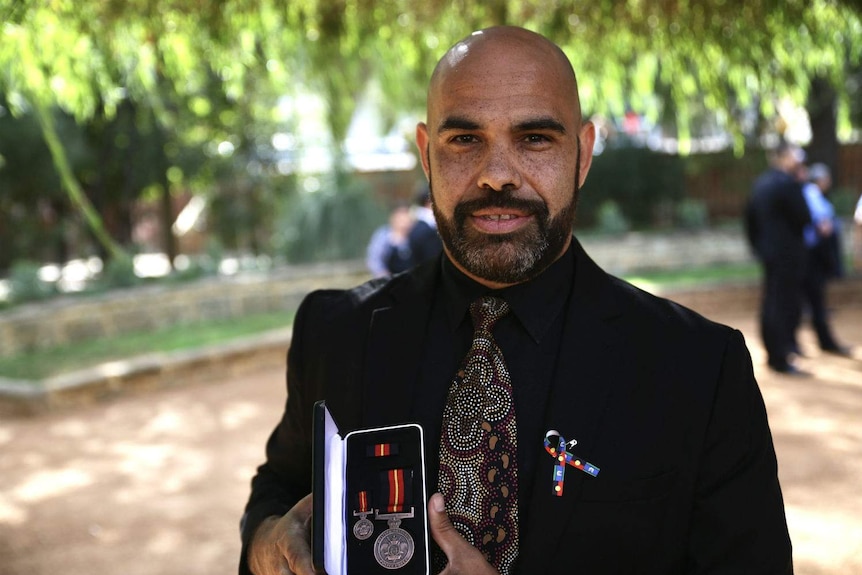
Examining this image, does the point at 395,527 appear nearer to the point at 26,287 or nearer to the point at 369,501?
the point at 369,501

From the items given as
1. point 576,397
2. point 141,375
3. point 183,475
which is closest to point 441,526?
point 576,397

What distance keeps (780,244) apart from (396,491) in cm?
739

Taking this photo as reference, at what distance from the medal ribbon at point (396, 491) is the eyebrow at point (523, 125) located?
70 centimetres

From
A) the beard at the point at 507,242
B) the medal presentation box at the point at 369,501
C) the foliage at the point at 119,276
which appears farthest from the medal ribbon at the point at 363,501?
the foliage at the point at 119,276

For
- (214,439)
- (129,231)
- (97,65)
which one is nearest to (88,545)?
(214,439)

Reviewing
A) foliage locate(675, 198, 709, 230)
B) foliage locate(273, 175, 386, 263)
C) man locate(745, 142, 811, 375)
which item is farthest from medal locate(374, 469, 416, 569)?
foliage locate(675, 198, 709, 230)

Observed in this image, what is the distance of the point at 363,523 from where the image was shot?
1.52m

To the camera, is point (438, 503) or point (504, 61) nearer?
point (438, 503)

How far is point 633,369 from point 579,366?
11 cm

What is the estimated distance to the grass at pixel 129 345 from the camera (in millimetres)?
→ 8820

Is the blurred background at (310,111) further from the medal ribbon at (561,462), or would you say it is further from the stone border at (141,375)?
the medal ribbon at (561,462)

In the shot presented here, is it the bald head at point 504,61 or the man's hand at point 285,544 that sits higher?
the bald head at point 504,61

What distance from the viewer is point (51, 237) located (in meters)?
14.8

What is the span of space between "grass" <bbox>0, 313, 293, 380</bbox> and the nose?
25.5ft
